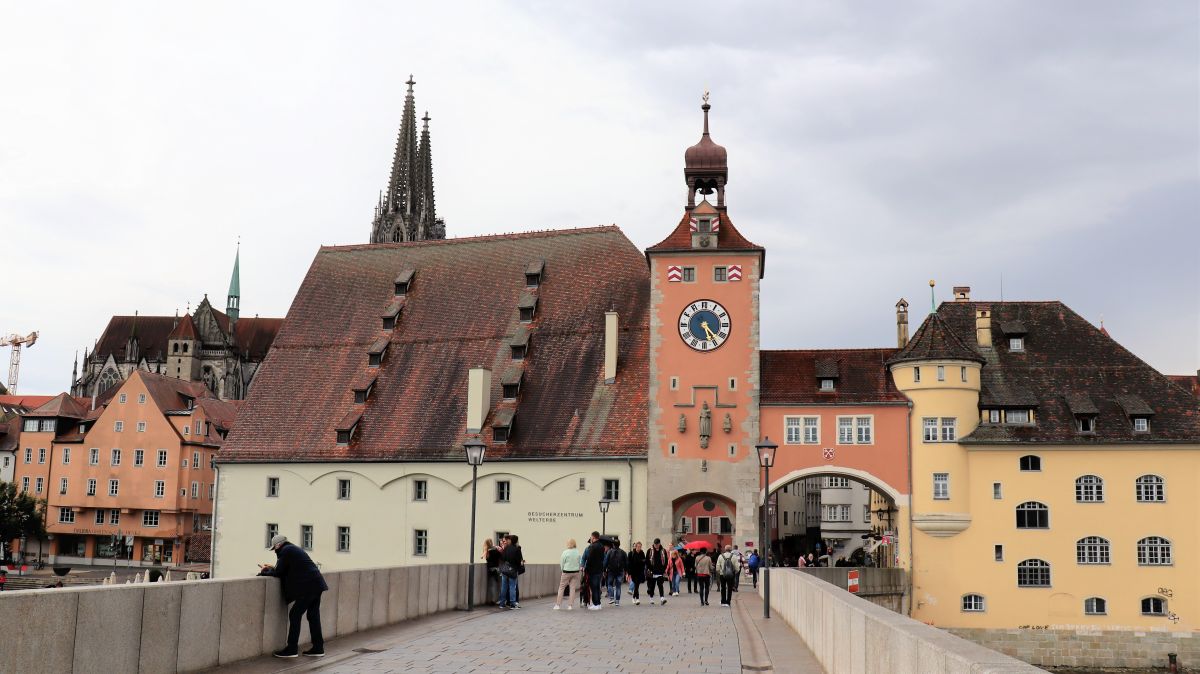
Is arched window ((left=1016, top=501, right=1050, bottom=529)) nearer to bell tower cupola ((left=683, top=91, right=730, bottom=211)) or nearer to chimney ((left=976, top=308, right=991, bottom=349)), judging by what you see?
chimney ((left=976, top=308, right=991, bottom=349))

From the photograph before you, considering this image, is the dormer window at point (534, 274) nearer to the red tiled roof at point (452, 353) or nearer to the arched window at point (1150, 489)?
the red tiled roof at point (452, 353)

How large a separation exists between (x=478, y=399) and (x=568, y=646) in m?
39.8

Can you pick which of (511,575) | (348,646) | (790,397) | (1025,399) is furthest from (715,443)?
(348,646)

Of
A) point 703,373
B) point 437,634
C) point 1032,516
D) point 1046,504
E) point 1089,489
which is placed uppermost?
point 703,373

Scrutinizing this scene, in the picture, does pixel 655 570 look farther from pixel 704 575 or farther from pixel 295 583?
pixel 295 583

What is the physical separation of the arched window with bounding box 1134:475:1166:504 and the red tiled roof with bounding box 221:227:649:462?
72.9 feet

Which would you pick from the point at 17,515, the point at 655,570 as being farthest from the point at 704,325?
the point at 17,515

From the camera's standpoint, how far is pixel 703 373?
54.8 meters

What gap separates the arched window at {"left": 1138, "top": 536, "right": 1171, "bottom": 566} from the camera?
5331cm

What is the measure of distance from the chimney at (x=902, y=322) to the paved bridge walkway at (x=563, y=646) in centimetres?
4098

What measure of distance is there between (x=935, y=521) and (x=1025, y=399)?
7346 millimetres

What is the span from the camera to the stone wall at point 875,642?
6.71 m

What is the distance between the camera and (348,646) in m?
16.8

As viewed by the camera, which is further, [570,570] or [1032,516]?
[1032,516]
